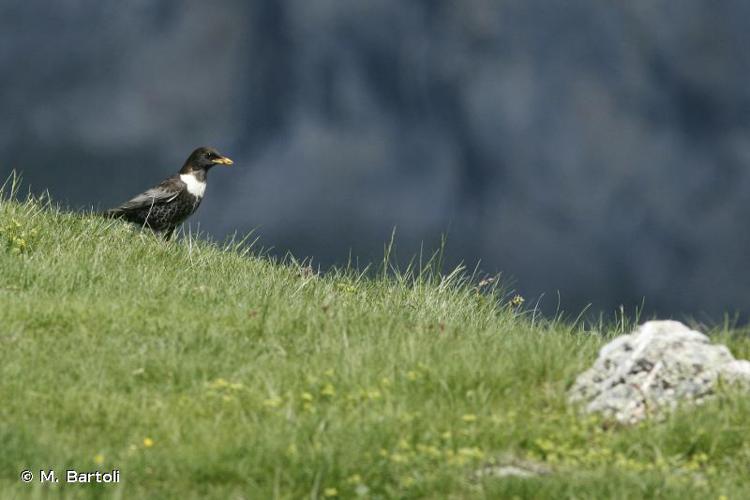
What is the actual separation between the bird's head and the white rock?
1032 centimetres

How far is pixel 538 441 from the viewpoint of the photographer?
7.09 m

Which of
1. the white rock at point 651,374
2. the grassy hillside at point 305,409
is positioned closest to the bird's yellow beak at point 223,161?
the grassy hillside at point 305,409

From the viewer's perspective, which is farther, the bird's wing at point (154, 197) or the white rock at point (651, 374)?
the bird's wing at point (154, 197)

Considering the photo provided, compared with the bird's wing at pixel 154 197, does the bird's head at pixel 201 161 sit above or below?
above

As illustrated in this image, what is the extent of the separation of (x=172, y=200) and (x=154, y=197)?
0.93 ft

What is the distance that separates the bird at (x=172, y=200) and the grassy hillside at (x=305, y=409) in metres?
6.10

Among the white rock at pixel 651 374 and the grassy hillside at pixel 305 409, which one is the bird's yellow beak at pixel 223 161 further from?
the white rock at pixel 651 374

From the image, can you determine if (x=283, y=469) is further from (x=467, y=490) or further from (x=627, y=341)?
(x=627, y=341)

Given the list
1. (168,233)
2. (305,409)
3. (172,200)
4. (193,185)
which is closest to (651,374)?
(305,409)

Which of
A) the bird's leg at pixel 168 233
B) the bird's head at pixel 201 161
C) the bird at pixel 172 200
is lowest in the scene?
the bird's leg at pixel 168 233

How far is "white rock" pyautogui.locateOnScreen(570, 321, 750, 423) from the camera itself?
771cm

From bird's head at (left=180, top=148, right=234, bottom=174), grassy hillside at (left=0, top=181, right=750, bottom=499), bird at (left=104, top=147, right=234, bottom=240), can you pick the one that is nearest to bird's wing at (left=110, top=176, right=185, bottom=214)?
bird at (left=104, top=147, right=234, bottom=240)

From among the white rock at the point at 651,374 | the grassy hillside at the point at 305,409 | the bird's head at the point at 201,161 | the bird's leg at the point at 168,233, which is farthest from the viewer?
the bird's head at the point at 201,161

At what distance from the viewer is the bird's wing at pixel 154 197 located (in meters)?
16.4
